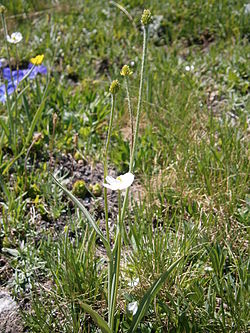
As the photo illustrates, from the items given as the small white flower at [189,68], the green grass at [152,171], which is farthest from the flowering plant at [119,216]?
the small white flower at [189,68]

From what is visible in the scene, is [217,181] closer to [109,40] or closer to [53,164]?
[53,164]

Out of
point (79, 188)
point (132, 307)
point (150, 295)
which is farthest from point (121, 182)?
point (79, 188)

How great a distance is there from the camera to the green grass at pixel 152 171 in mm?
1664

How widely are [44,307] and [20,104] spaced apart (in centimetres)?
139

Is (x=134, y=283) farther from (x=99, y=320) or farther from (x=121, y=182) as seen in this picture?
(x=121, y=182)

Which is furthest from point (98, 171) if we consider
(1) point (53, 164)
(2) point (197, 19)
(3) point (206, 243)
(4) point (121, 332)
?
(2) point (197, 19)

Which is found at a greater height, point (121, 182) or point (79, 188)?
point (121, 182)

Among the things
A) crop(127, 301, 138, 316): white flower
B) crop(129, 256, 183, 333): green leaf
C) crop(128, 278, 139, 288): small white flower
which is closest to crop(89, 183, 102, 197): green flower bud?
crop(128, 278, 139, 288): small white flower

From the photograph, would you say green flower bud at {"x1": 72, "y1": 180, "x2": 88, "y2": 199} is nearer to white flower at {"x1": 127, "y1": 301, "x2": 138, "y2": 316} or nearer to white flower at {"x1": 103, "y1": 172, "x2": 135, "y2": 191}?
white flower at {"x1": 127, "y1": 301, "x2": 138, "y2": 316}

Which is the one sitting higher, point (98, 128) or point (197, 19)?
point (197, 19)

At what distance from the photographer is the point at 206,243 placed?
1.81 metres

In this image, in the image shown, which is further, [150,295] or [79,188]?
[79,188]

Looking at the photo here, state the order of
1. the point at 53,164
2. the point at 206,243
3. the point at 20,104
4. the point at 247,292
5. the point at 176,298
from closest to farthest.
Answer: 1. the point at 247,292
2. the point at 176,298
3. the point at 206,243
4. the point at 53,164
5. the point at 20,104

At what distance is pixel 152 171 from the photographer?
7.64ft
